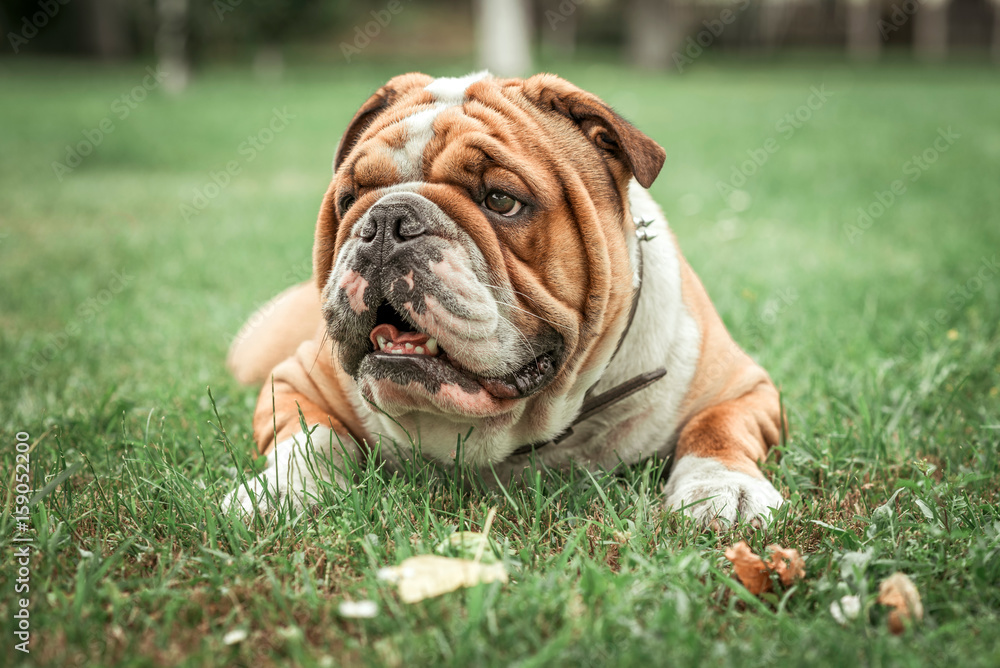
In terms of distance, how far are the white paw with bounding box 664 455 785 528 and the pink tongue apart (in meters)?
0.91

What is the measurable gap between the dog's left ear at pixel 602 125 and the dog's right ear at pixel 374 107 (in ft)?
1.41

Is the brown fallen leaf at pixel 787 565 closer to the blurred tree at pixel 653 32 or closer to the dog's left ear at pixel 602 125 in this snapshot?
the dog's left ear at pixel 602 125

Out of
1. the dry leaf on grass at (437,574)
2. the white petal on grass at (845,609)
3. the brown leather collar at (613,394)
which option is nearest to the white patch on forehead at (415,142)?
the brown leather collar at (613,394)

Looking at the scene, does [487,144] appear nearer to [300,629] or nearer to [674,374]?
[674,374]

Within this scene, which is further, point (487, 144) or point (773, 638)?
point (487, 144)

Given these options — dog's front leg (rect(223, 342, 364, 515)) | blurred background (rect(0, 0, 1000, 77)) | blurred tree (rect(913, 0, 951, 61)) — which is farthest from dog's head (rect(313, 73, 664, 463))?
blurred tree (rect(913, 0, 951, 61))

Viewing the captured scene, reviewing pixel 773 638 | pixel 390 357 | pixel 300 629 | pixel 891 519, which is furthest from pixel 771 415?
pixel 300 629

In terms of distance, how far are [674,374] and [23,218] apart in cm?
706

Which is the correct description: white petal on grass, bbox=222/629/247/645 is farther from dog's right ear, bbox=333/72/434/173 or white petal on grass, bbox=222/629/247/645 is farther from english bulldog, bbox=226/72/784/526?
dog's right ear, bbox=333/72/434/173

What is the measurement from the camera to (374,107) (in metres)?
2.87

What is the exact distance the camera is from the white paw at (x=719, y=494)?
2.36m

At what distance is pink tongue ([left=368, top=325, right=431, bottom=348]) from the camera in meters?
2.41

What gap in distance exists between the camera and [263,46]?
2639 cm

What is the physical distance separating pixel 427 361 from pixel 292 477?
0.58 meters
